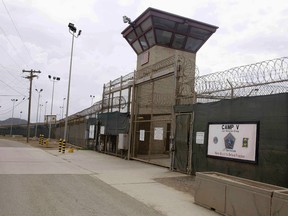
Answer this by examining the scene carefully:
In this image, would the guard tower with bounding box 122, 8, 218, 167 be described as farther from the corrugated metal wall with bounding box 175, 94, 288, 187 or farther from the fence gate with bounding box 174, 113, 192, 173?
the corrugated metal wall with bounding box 175, 94, 288, 187

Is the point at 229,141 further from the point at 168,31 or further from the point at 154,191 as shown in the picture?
the point at 168,31

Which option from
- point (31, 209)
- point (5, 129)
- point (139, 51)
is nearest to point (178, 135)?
point (31, 209)

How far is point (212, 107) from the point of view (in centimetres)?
1359

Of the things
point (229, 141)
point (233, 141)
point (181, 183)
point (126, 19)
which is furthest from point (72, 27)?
point (233, 141)

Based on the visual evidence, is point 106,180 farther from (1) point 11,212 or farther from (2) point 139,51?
(2) point 139,51

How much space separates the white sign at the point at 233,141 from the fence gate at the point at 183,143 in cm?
198

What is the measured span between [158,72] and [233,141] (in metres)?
8.71

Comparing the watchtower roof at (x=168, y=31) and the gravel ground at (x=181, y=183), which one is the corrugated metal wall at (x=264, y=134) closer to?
the gravel ground at (x=181, y=183)

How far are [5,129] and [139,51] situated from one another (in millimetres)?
85458

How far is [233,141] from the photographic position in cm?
1196

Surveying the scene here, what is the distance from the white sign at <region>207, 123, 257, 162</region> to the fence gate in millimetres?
1979

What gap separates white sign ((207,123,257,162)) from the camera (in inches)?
439

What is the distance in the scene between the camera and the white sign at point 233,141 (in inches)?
439

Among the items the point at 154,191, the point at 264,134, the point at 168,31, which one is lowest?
the point at 154,191
